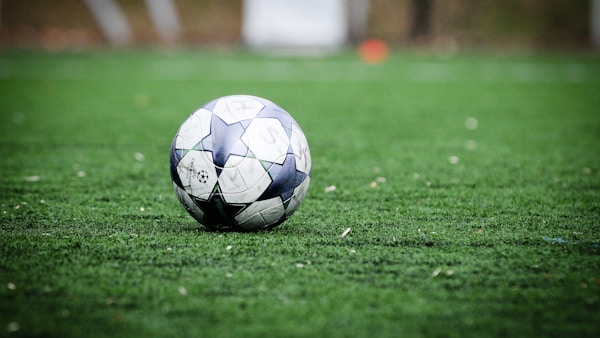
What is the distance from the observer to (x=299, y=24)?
26.4 meters

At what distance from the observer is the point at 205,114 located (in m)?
4.45

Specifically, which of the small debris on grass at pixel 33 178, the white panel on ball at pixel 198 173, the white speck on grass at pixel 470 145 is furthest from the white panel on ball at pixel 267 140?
the white speck on grass at pixel 470 145

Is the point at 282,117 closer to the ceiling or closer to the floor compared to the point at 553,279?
closer to the ceiling

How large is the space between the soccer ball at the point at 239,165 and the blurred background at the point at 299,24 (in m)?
22.0

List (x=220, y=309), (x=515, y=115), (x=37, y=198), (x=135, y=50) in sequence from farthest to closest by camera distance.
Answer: (x=135, y=50), (x=515, y=115), (x=37, y=198), (x=220, y=309)

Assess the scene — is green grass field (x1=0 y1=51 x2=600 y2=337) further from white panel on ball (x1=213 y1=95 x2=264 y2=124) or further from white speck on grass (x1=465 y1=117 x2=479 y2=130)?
white panel on ball (x1=213 y1=95 x2=264 y2=124)

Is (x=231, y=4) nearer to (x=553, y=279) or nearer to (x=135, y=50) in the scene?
(x=135, y=50)

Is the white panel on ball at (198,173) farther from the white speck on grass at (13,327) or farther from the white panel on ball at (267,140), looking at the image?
the white speck on grass at (13,327)

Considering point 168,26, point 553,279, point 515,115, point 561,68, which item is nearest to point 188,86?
point 515,115

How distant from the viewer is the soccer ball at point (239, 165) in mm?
4277

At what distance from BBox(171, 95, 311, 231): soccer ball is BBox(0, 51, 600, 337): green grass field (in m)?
0.15

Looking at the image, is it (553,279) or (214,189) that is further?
(214,189)

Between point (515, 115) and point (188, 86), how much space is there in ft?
21.6

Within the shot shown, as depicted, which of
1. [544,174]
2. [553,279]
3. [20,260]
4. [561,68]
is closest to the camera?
[553,279]
